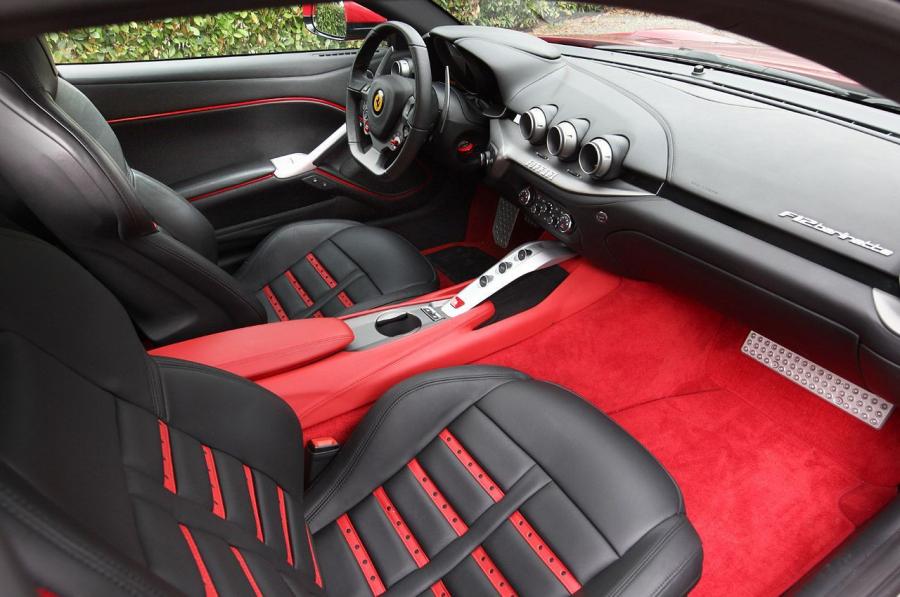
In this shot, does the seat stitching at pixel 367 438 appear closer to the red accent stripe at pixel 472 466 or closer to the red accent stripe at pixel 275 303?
the red accent stripe at pixel 472 466

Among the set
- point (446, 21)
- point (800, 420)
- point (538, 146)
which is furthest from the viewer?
point (446, 21)

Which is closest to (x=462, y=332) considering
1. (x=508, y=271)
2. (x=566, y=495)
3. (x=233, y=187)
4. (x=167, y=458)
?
(x=508, y=271)

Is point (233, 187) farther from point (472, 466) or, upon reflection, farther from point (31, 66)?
point (472, 466)

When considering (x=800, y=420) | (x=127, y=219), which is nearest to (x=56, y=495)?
(x=127, y=219)

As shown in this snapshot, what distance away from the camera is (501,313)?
158cm

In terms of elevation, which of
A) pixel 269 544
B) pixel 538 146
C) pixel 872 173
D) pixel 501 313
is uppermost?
pixel 872 173

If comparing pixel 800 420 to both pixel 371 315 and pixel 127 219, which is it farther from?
pixel 127 219

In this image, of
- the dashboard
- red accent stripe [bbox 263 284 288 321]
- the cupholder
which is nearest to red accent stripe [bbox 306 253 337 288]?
red accent stripe [bbox 263 284 288 321]

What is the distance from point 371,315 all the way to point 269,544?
2.45 feet

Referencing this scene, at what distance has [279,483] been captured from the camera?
3.03 feet

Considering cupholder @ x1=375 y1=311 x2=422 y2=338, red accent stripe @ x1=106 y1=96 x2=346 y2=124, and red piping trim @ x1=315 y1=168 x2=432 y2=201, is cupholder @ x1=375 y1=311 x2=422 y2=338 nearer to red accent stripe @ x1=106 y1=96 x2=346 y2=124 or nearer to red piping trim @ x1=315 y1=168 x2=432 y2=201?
red piping trim @ x1=315 y1=168 x2=432 y2=201

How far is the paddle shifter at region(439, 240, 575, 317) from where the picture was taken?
1570mm

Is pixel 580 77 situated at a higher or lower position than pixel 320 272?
higher

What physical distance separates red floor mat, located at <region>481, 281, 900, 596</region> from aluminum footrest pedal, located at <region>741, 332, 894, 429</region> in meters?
0.05
